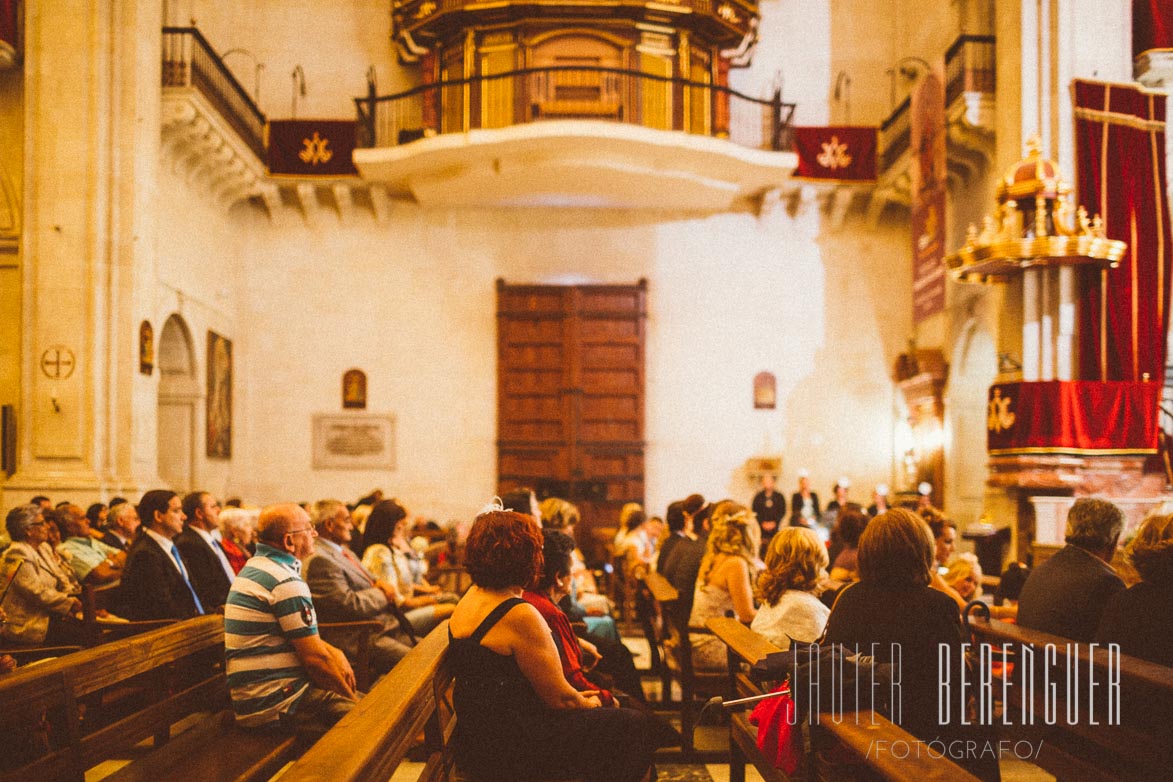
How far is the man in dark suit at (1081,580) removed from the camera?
13.3ft

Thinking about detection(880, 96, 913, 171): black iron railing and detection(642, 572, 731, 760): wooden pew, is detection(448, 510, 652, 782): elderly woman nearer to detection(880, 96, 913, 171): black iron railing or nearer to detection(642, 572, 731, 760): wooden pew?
detection(642, 572, 731, 760): wooden pew

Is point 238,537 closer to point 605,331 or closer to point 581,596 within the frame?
point 581,596

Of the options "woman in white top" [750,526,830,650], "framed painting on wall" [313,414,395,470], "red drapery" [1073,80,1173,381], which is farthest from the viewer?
"framed painting on wall" [313,414,395,470]

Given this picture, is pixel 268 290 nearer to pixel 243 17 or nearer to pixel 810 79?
pixel 243 17

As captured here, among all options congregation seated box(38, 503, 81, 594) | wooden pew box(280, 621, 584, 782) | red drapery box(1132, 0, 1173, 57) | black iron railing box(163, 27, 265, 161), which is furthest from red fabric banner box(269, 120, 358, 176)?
wooden pew box(280, 621, 584, 782)

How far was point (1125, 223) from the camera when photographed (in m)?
10.6

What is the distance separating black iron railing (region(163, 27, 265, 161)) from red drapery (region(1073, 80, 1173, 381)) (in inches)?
389

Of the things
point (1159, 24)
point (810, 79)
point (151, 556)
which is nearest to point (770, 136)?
point (810, 79)

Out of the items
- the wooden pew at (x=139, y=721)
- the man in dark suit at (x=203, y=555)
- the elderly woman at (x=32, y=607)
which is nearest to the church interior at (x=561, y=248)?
the elderly woman at (x=32, y=607)

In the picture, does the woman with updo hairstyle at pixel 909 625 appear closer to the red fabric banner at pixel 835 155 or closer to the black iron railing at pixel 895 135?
the black iron railing at pixel 895 135

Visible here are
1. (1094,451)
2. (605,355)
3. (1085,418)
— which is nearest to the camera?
(1094,451)

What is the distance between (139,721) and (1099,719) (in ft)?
11.3

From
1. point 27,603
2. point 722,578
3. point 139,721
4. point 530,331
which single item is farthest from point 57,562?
point 530,331

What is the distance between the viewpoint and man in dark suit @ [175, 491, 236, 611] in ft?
19.3
